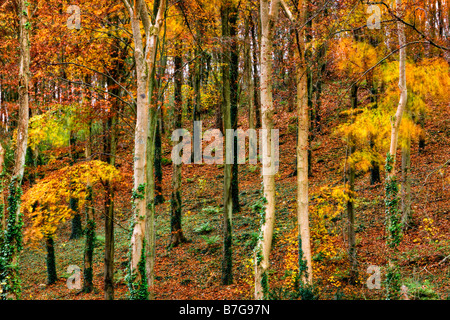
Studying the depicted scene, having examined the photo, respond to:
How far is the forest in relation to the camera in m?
8.13

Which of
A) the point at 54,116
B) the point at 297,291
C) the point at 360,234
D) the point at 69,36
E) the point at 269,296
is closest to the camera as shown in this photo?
the point at 269,296

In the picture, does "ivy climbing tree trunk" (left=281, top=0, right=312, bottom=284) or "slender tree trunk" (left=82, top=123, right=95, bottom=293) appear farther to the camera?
"slender tree trunk" (left=82, top=123, right=95, bottom=293)

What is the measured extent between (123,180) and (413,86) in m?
9.85

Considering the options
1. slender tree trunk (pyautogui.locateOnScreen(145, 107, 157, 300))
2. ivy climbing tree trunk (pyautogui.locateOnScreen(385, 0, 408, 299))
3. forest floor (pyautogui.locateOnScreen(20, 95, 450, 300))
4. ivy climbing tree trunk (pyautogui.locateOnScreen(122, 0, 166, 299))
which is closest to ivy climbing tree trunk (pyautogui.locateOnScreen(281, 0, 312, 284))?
forest floor (pyautogui.locateOnScreen(20, 95, 450, 300))

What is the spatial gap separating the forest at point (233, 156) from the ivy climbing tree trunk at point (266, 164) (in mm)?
32

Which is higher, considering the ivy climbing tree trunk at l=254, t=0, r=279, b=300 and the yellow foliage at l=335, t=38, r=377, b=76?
the yellow foliage at l=335, t=38, r=377, b=76

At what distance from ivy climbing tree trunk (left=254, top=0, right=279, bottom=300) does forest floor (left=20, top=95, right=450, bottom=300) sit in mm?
671

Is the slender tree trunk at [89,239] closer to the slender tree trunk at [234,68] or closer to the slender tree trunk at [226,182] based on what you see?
the slender tree trunk at [226,182]

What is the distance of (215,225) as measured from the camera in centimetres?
1531

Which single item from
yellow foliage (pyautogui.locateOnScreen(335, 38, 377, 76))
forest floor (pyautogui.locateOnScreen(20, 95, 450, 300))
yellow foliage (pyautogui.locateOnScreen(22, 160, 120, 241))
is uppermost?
yellow foliage (pyautogui.locateOnScreen(335, 38, 377, 76))

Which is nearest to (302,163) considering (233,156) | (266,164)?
(266,164)

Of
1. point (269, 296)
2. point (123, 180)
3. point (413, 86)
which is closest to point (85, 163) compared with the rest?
point (123, 180)

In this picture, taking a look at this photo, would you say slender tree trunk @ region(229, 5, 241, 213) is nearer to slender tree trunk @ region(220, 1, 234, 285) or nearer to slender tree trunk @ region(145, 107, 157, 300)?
slender tree trunk @ region(220, 1, 234, 285)
